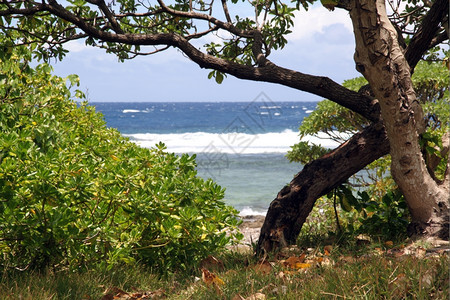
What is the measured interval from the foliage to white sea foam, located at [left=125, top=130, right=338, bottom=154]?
2359 cm

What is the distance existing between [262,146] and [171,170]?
29313 mm

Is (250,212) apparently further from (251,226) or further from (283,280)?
(283,280)

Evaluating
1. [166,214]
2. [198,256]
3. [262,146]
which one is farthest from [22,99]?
[262,146]

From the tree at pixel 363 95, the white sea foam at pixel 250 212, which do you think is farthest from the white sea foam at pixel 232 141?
the tree at pixel 363 95

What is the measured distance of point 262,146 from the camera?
1361 inches

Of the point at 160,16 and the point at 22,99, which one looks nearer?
the point at 22,99

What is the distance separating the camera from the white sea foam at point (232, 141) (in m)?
33.0

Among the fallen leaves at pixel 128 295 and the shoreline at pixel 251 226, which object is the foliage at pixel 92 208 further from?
the shoreline at pixel 251 226

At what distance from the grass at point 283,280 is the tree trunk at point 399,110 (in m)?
0.55

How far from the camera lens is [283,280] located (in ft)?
11.7

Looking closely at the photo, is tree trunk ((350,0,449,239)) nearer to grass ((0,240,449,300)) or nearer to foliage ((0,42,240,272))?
grass ((0,240,449,300))

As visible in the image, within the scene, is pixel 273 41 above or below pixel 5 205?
above

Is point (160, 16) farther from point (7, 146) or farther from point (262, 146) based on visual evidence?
point (262, 146)

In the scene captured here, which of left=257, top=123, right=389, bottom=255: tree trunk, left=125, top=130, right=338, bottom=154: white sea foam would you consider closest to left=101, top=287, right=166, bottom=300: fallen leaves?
left=257, top=123, right=389, bottom=255: tree trunk
